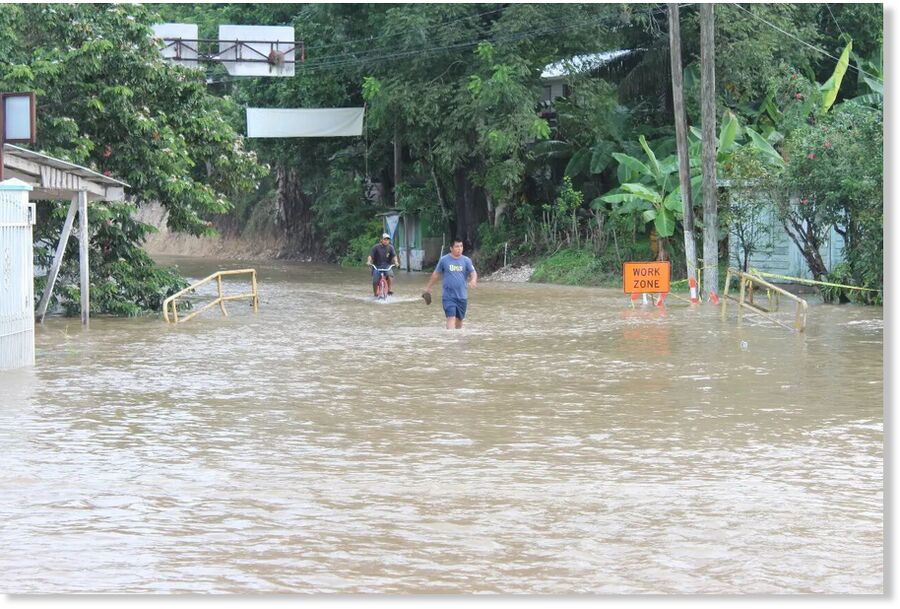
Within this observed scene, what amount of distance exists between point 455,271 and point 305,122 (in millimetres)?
25180

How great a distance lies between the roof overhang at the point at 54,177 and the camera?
19.6 m

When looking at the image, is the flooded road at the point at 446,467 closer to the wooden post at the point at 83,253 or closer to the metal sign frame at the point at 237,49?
the wooden post at the point at 83,253

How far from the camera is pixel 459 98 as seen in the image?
37.3 meters

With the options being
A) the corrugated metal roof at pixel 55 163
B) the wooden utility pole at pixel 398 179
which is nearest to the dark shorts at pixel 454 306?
the corrugated metal roof at pixel 55 163

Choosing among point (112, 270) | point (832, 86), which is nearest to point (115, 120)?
point (112, 270)

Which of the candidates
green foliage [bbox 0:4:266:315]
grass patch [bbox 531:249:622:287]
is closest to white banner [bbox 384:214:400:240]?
grass patch [bbox 531:249:622:287]

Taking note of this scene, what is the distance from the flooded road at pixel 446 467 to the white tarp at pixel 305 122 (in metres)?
24.9

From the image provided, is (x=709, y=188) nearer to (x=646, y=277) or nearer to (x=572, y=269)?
(x=646, y=277)

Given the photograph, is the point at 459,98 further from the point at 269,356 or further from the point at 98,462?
the point at 98,462

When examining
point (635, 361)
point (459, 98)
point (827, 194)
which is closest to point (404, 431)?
point (635, 361)

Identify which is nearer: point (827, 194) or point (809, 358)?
point (809, 358)

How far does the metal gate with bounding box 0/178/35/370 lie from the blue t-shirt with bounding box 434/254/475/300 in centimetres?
637

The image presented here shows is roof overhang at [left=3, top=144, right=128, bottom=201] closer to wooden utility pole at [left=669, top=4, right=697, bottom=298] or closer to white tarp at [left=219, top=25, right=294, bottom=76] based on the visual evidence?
wooden utility pole at [left=669, top=4, right=697, bottom=298]

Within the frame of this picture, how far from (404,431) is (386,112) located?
28685 mm
